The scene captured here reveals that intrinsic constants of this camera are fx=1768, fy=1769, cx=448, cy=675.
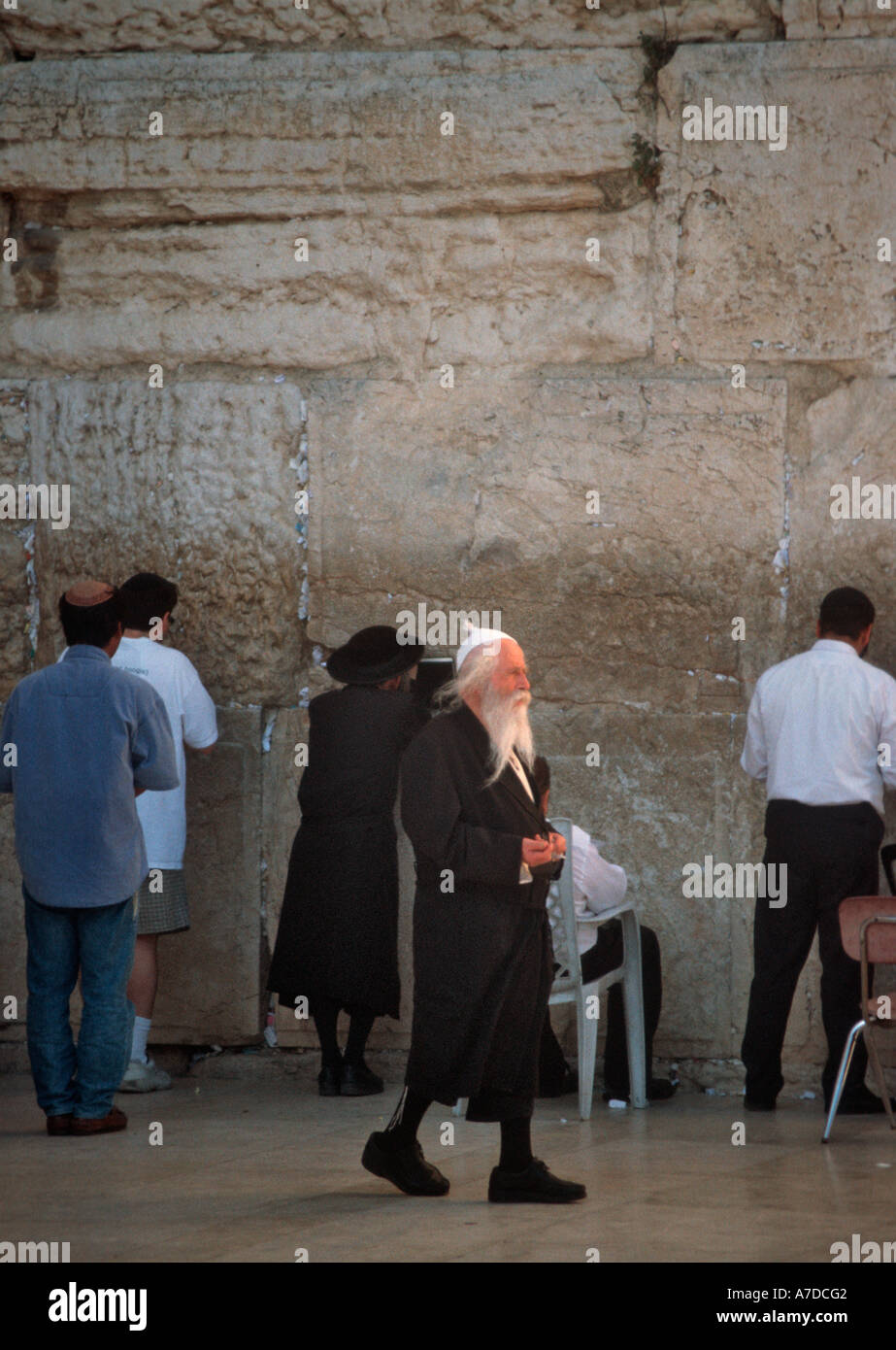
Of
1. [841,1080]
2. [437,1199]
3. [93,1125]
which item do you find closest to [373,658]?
[93,1125]

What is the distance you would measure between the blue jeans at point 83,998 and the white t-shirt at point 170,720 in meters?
0.78

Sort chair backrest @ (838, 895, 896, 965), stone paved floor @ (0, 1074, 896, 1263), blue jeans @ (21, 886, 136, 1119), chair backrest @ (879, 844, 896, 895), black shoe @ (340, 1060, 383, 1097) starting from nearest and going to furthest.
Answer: stone paved floor @ (0, 1074, 896, 1263)
chair backrest @ (838, 895, 896, 965)
blue jeans @ (21, 886, 136, 1119)
chair backrest @ (879, 844, 896, 895)
black shoe @ (340, 1060, 383, 1097)

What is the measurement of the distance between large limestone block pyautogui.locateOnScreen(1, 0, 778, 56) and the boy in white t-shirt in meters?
2.10

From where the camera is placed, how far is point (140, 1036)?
614 cm

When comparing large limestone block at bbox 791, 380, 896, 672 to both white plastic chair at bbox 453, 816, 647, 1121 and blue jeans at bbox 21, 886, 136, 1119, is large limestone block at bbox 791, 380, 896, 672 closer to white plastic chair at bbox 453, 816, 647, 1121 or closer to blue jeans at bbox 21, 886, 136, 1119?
white plastic chair at bbox 453, 816, 647, 1121

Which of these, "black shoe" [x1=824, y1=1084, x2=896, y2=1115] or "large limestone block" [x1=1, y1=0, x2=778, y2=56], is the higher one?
"large limestone block" [x1=1, y1=0, x2=778, y2=56]

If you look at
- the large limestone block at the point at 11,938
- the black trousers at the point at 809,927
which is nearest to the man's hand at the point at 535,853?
the black trousers at the point at 809,927

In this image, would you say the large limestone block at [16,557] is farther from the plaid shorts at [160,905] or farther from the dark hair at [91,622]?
the dark hair at [91,622]

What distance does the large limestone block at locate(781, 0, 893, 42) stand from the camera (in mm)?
6180

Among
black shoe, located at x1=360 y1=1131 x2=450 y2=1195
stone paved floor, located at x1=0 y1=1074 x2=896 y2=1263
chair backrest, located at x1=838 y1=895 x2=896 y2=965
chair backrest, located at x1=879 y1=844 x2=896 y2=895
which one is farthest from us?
chair backrest, located at x1=879 y1=844 x2=896 y2=895

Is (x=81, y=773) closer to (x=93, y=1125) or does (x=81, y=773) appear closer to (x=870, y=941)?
(x=93, y=1125)

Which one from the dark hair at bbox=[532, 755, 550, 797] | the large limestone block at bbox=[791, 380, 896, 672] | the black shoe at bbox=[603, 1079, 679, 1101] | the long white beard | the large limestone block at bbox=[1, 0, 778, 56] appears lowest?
the black shoe at bbox=[603, 1079, 679, 1101]

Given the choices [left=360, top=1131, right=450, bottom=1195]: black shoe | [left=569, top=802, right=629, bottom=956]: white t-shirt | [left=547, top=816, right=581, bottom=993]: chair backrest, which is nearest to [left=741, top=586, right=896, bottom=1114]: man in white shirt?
[left=569, top=802, right=629, bottom=956]: white t-shirt
